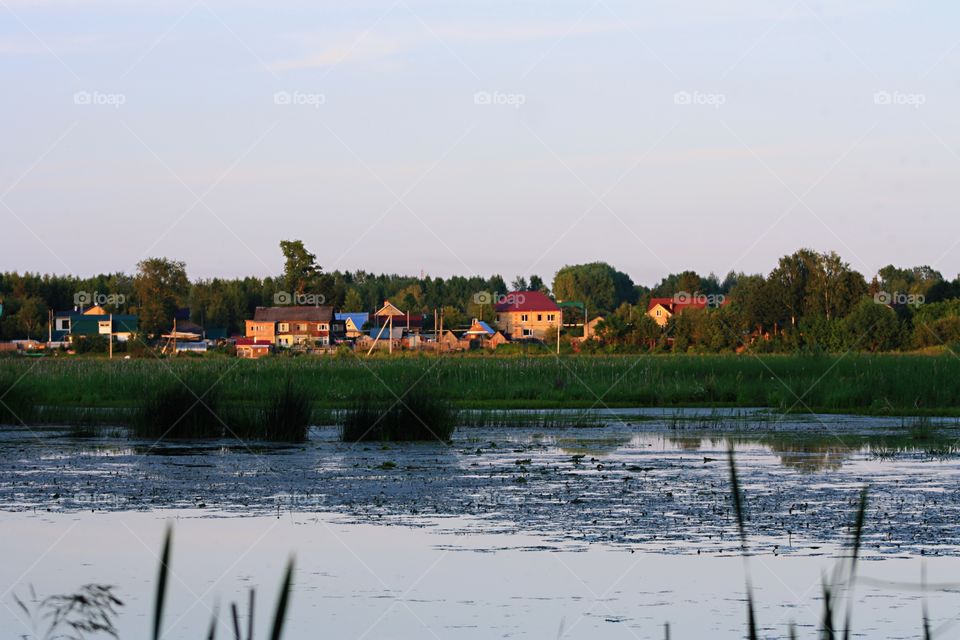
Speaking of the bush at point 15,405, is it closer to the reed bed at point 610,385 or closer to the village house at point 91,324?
the reed bed at point 610,385

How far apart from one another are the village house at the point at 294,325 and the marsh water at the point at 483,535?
312 feet

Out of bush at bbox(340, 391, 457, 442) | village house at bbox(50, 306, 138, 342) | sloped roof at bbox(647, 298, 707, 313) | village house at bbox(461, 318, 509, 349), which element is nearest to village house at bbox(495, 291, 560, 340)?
sloped roof at bbox(647, 298, 707, 313)

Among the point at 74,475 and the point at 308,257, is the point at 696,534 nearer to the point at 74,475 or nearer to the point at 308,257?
the point at 74,475

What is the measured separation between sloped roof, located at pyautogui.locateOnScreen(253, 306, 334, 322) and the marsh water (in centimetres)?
9503

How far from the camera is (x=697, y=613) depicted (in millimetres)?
8484

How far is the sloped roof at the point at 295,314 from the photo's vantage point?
11462cm

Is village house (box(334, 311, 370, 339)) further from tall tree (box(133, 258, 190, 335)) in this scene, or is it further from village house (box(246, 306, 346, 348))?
tall tree (box(133, 258, 190, 335))

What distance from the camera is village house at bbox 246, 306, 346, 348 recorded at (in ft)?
376

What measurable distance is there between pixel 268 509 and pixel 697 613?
572 centimetres

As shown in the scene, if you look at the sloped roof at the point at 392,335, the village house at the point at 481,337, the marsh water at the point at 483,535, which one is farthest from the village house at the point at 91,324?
the marsh water at the point at 483,535

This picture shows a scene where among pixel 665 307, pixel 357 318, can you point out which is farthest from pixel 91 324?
pixel 665 307

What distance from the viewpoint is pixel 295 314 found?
116 m

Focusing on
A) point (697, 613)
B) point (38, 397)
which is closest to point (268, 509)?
point (697, 613)

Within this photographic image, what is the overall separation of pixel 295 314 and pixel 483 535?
349 feet
